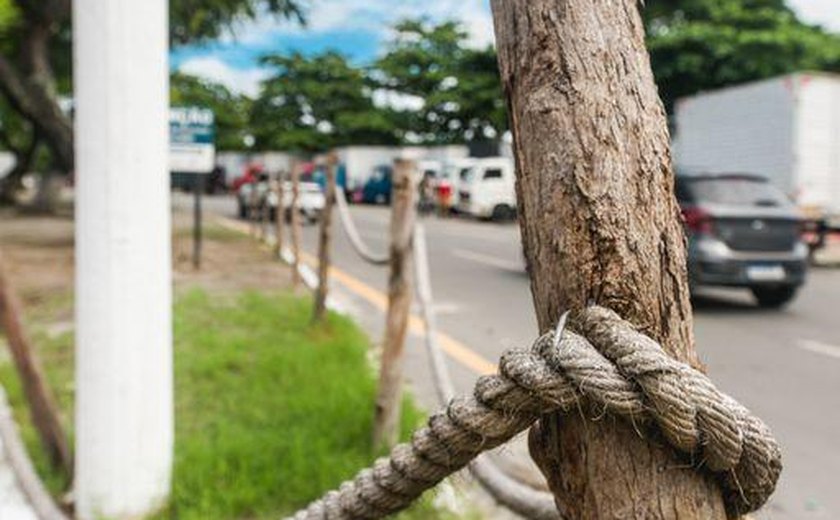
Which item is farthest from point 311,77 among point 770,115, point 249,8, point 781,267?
point 781,267

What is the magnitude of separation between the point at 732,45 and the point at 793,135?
1285cm

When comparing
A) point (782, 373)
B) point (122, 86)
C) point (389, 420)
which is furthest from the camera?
point (782, 373)

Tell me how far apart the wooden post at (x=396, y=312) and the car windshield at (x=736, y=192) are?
18.8 feet

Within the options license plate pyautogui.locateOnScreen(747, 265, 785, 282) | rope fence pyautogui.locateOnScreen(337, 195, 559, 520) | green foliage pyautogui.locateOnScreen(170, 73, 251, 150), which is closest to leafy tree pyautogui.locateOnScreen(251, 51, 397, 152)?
green foliage pyautogui.locateOnScreen(170, 73, 251, 150)

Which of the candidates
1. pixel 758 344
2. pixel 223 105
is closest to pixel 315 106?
pixel 223 105

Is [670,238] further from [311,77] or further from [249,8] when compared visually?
[311,77]

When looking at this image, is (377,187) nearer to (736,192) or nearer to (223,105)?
(223,105)

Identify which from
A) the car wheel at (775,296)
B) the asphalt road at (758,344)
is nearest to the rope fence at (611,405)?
the asphalt road at (758,344)

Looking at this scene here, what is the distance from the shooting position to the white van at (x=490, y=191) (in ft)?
77.9

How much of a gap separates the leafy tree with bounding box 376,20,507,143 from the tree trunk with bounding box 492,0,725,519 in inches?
1256

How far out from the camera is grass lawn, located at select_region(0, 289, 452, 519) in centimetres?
308

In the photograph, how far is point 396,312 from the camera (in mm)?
3479

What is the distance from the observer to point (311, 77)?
4788 cm

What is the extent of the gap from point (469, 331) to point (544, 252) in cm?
602
